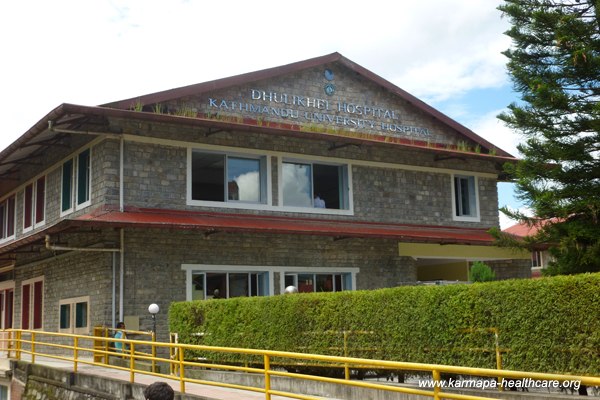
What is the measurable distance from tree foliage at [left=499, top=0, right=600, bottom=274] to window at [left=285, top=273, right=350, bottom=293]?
494 centimetres

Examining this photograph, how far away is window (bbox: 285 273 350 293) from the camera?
19.5 meters

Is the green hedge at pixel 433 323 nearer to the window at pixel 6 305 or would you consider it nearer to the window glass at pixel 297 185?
the window glass at pixel 297 185

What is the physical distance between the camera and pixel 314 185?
20.8 metres

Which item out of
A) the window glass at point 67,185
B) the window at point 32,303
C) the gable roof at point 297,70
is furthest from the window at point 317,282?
the window at point 32,303

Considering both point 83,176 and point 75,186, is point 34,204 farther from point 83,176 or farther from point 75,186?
point 83,176

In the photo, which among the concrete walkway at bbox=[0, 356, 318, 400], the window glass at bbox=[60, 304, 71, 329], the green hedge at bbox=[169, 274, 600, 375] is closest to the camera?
the green hedge at bbox=[169, 274, 600, 375]

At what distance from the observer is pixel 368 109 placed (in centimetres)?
2319

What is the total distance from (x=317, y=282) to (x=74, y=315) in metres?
6.20

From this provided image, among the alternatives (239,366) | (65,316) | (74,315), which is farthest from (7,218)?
(239,366)

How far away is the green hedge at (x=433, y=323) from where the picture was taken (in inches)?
381

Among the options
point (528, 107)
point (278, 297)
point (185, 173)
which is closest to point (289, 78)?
point (185, 173)

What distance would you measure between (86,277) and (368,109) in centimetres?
995

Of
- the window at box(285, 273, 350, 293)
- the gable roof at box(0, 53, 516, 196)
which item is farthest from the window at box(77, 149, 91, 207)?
the window at box(285, 273, 350, 293)

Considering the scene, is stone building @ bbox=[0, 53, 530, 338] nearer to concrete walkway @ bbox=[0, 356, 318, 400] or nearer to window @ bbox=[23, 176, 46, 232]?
window @ bbox=[23, 176, 46, 232]
